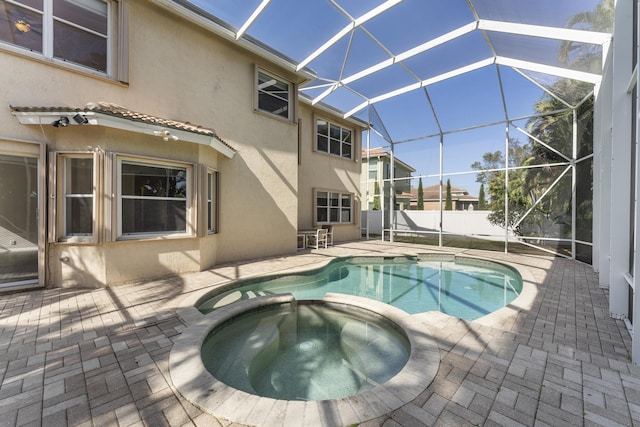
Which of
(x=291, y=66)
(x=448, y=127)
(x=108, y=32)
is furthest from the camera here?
(x=448, y=127)

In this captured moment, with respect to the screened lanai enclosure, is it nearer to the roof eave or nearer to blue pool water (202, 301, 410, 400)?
the roof eave

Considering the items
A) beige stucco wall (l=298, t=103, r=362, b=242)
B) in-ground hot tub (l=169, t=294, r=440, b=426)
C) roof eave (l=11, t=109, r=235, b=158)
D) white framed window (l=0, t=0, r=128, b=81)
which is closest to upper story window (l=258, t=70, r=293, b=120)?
beige stucco wall (l=298, t=103, r=362, b=242)

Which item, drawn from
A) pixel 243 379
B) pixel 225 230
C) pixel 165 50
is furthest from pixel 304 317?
pixel 165 50

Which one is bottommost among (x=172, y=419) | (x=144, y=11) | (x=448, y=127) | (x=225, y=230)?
(x=172, y=419)

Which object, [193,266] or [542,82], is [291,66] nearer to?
[193,266]

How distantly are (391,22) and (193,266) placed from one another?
29.4 ft

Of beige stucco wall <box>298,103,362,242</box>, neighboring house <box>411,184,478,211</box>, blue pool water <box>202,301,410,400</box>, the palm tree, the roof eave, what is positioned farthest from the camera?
neighboring house <box>411,184,478,211</box>

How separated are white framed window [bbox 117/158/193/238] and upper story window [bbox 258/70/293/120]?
4079 mm

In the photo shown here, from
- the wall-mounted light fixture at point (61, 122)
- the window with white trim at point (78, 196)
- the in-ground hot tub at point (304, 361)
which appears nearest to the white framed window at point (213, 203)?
the window with white trim at point (78, 196)

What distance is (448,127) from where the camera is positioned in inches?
509

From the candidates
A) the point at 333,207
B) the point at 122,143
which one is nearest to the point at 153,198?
the point at 122,143

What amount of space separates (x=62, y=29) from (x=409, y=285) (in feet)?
34.1

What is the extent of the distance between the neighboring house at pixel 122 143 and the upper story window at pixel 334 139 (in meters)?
4.67

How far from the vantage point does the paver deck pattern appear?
7.27 feet
